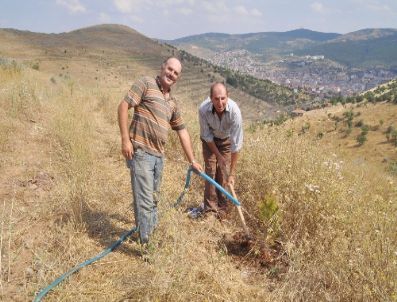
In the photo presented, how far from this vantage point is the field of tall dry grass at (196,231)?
2.34 metres

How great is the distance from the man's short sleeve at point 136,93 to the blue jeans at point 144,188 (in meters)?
0.39

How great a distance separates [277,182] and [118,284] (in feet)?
5.96

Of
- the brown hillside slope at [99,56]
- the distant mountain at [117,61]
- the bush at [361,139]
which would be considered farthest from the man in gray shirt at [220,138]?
the distant mountain at [117,61]

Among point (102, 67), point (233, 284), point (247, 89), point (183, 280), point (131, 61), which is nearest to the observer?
point (183, 280)

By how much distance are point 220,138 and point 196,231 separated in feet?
4.01

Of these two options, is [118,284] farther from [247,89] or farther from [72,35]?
[72,35]

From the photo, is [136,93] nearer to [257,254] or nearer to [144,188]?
[144,188]

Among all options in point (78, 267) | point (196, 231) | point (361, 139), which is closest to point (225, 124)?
point (196, 231)

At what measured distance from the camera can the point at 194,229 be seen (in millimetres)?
3463

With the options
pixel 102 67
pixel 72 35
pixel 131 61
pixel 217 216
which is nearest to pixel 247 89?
pixel 131 61

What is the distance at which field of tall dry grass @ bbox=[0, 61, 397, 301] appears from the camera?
7.67 feet

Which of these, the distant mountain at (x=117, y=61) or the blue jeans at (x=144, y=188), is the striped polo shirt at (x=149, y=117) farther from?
the distant mountain at (x=117, y=61)

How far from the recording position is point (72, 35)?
77.3 metres

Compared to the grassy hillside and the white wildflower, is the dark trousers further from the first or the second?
the white wildflower
